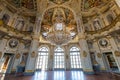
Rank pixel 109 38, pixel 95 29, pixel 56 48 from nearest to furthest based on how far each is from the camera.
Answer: pixel 109 38 < pixel 95 29 < pixel 56 48

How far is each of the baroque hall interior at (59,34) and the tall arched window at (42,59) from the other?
264 mm

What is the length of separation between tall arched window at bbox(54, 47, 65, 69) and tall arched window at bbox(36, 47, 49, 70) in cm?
199

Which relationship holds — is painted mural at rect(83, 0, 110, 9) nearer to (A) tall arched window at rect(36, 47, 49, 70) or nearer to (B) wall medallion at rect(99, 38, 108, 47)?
(B) wall medallion at rect(99, 38, 108, 47)

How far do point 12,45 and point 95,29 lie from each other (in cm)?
1343

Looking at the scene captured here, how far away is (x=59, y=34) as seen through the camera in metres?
8.25

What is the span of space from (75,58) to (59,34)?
992 cm

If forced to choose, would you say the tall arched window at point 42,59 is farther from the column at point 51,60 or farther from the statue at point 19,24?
the statue at point 19,24

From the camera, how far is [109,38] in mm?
10914

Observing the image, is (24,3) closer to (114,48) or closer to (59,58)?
(59,58)

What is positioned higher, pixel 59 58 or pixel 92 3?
pixel 92 3

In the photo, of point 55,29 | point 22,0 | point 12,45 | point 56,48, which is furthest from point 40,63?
point 22,0

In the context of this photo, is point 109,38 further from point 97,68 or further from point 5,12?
point 5,12

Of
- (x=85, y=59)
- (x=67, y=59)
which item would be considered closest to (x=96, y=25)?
(x=85, y=59)

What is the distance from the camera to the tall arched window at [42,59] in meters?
15.2
